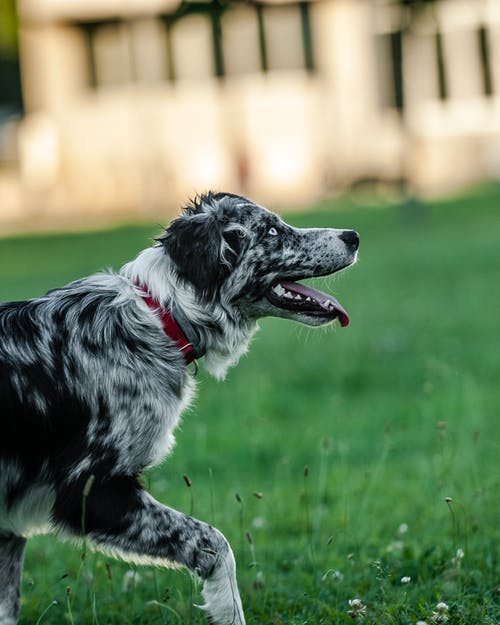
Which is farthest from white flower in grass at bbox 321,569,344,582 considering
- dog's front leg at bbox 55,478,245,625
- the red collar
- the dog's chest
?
the red collar

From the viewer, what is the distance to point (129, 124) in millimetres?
31719

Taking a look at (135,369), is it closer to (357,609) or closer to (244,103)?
(357,609)

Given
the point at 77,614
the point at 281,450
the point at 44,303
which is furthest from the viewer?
the point at 281,450

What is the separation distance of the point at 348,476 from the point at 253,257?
10.1ft

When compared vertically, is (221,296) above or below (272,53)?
below

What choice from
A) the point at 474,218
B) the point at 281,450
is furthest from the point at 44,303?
the point at 474,218

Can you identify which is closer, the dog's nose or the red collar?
the red collar

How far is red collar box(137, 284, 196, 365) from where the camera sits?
4.87 m

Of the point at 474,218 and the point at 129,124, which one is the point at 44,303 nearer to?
the point at 474,218

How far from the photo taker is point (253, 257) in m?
5.12

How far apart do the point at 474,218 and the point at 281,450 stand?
15.0 meters

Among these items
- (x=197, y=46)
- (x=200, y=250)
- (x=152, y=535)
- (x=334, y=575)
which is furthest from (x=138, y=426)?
(x=197, y=46)

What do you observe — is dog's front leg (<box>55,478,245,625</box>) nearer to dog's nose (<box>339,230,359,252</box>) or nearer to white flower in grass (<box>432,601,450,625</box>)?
white flower in grass (<box>432,601,450,625</box>)

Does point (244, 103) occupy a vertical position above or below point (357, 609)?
above
